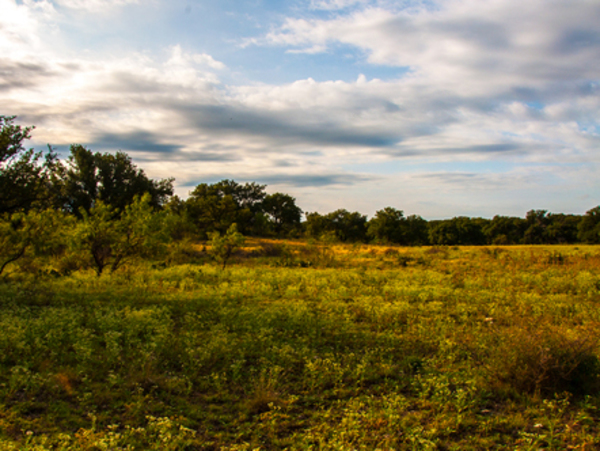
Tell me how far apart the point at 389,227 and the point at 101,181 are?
1566 inches

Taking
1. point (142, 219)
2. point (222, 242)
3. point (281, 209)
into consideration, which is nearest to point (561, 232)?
point (281, 209)

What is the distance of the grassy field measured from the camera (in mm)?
4074

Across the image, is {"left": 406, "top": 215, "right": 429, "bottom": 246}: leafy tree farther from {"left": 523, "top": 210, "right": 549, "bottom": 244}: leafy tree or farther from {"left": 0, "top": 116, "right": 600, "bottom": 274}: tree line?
{"left": 523, "top": 210, "right": 549, "bottom": 244}: leafy tree

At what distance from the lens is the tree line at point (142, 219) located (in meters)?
12.1

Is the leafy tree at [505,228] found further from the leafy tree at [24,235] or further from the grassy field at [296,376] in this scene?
the leafy tree at [24,235]

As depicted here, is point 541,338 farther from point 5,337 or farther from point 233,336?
point 5,337

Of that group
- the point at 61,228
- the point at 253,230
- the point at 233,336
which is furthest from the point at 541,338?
the point at 253,230

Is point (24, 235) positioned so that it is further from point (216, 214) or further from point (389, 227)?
point (389, 227)

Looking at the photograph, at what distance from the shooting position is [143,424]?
14.2ft

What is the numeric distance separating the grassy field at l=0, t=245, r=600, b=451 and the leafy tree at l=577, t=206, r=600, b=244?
4395 centimetres

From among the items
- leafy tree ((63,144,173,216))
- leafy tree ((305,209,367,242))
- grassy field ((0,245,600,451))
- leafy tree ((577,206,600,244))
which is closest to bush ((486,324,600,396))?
grassy field ((0,245,600,451))

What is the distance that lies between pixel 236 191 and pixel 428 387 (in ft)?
207

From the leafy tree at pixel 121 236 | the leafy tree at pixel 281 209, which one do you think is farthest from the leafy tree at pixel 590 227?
the leafy tree at pixel 121 236

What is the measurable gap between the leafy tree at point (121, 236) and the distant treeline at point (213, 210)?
13.5 inches
